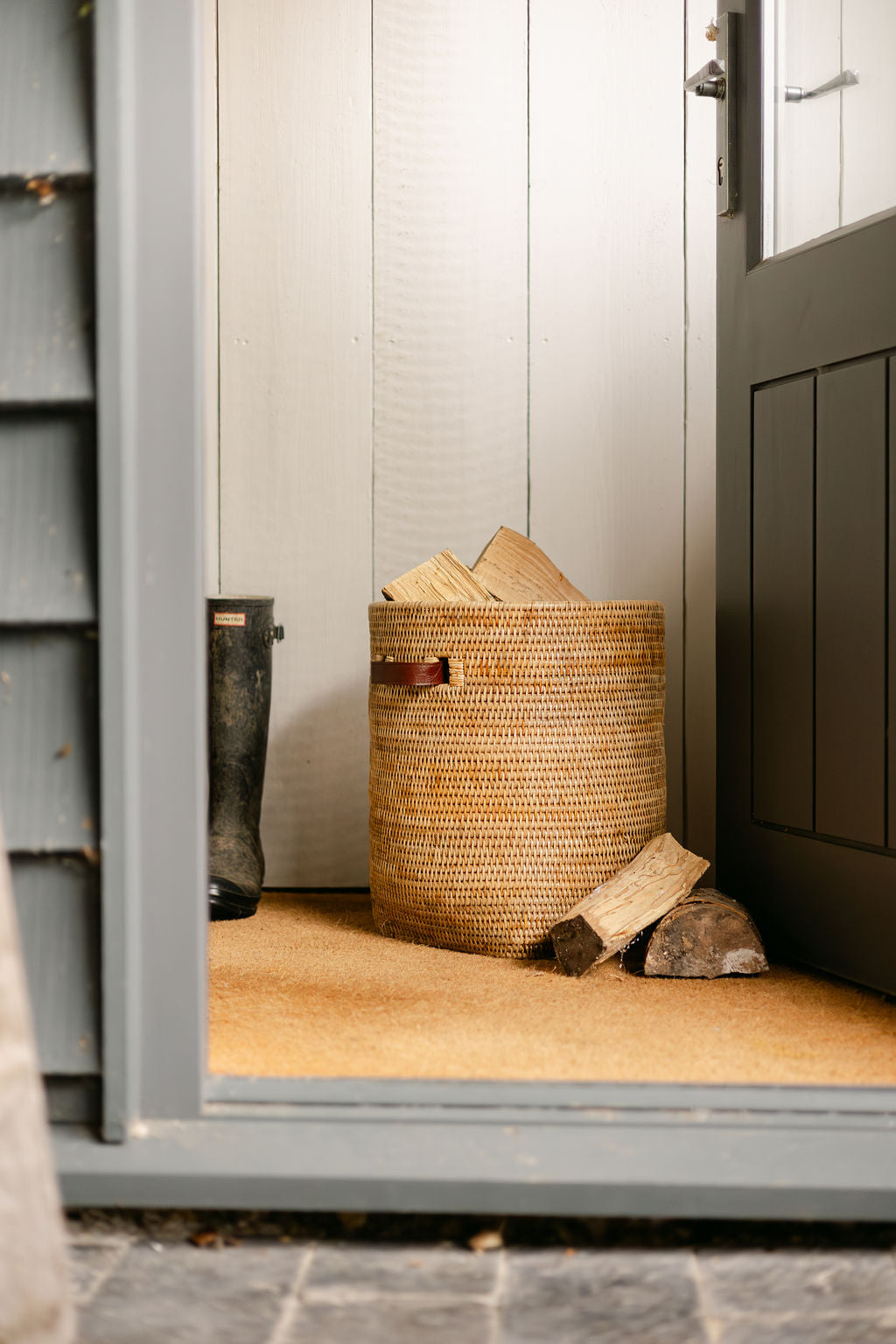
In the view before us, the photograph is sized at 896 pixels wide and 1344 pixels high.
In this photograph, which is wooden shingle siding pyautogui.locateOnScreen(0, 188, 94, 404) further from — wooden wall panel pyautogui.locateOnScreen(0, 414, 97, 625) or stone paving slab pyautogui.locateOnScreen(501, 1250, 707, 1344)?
stone paving slab pyautogui.locateOnScreen(501, 1250, 707, 1344)

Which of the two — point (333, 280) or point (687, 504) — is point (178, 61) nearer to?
point (333, 280)

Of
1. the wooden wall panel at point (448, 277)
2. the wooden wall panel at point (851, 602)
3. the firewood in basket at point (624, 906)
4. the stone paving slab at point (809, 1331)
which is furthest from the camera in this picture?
the wooden wall panel at point (448, 277)

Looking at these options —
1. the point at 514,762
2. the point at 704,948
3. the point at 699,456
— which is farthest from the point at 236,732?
the point at 699,456

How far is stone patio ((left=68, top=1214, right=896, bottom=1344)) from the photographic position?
880mm

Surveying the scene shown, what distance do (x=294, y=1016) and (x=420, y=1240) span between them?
1.27 feet

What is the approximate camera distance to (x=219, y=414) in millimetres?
2102

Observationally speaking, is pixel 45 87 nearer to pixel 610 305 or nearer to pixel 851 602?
pixel 851 602

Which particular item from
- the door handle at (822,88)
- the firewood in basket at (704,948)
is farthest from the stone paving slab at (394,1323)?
the door handle at (822,88)

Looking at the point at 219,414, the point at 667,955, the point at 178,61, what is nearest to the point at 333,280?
the point at 219,414

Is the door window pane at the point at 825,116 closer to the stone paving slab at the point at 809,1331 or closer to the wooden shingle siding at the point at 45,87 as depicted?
the wooden shingle siding at the point at 45,87

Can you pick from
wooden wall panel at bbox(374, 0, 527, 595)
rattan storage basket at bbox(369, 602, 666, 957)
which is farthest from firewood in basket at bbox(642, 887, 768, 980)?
wooden wall panel at bbox(374, 0, 527, 595)

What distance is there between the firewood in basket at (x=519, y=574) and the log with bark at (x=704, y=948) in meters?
0.51

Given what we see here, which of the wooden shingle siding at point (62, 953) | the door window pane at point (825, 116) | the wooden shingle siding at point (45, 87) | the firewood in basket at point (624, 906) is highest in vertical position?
the door window pane at point (825, 116)

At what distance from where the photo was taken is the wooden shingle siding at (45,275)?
3.31 feet
